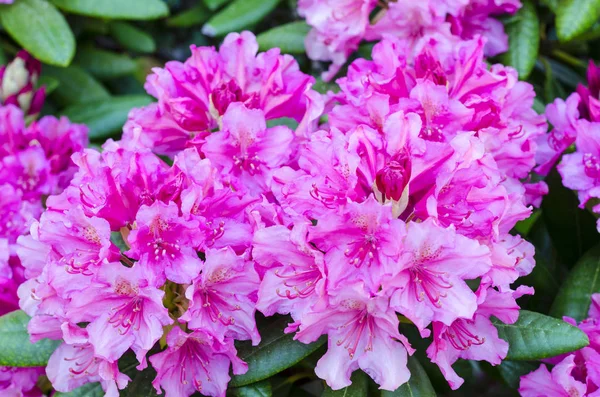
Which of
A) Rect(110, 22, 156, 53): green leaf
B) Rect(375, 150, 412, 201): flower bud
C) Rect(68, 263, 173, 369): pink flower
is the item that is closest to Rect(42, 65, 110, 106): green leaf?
Rect(110, 22, 156, 53): green leaf

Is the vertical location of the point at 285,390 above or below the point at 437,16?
below

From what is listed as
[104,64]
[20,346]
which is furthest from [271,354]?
[104,64]

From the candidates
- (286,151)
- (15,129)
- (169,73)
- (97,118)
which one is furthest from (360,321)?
(97,118)

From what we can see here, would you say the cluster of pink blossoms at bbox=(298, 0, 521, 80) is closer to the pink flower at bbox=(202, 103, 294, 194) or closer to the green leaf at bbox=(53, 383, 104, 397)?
the pink flower at bbox=(202, 103, 294, 194)

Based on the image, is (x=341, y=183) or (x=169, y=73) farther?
(x=169, y=73)

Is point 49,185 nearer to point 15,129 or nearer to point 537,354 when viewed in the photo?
point 15,129

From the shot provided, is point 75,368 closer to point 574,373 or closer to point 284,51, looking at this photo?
point 574,373
